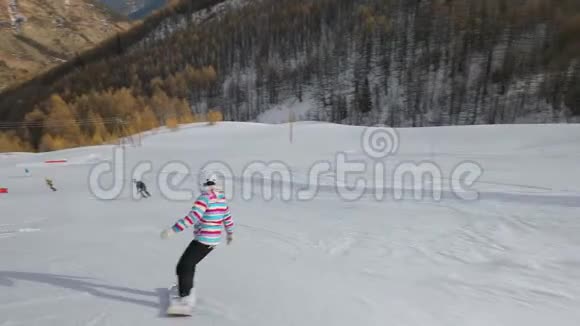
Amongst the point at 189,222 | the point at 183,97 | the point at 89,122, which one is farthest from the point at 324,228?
the point at 183,97

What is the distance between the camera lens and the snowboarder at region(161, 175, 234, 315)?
452 cm

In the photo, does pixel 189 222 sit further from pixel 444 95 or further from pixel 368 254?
pixel 444 95

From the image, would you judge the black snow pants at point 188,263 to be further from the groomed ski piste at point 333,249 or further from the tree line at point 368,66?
the tree line at point 368,66

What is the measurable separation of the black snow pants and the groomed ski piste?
351mm

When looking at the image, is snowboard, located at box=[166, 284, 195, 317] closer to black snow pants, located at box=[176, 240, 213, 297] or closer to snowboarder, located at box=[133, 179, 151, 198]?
black snow pants, located at box=[176, 240, 213, 297]

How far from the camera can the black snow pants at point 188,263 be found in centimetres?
462

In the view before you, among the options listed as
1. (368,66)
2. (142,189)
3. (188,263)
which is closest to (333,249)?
(188,263)

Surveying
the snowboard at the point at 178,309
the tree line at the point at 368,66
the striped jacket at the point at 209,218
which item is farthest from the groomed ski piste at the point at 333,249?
the tree line at the point at 368,66

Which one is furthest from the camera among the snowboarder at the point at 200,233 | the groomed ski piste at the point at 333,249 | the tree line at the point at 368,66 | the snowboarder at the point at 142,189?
the tree line at the point at 368,66

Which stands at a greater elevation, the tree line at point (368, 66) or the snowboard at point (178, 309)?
the tree line at point (368, 66)

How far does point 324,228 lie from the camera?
8.91 m

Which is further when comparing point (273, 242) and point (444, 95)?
point (444, 95)

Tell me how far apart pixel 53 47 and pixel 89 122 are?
17416 cm

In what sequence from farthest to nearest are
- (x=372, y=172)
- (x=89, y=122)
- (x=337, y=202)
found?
(x=89, y=122) < (x=372, y=172) < (x=337, y=202)
